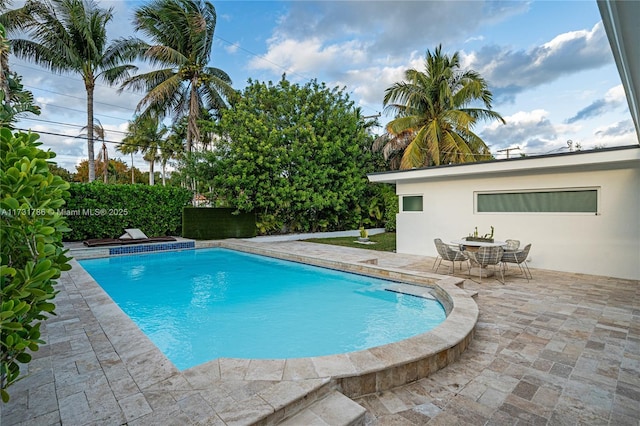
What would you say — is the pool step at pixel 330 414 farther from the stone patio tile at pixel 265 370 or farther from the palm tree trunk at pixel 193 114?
the palm tree trunk at pixel 193 114

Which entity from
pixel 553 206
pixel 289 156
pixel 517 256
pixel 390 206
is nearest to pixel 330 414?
pixel 517 256

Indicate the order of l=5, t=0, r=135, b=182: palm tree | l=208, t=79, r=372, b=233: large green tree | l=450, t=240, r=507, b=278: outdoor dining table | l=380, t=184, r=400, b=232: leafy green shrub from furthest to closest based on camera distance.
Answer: l=380, t=184, r=400, b=232: leafy green shrub → l=208, t=79, r=372, b=233: large green tree → l=5, t=0, r=135, b=182: palm tree → l=450, t=240, r=507, b=278: outdoor dining table

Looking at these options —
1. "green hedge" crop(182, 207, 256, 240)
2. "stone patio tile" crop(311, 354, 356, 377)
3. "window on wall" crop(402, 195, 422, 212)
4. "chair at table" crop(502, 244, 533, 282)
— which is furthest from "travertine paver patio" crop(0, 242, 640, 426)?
"green hedge" crop(182, 207, 256, 240)

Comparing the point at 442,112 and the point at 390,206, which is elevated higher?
the point at 442,112

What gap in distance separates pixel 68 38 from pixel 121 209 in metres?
9.44

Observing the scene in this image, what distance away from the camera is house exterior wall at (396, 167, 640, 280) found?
7.98 m

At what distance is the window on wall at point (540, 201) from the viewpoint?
28.0 feet

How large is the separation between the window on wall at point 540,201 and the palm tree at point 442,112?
736 centimetres

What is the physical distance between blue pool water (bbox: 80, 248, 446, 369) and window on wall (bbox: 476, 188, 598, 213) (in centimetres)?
493

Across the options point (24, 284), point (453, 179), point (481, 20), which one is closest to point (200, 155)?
point (453, 179)

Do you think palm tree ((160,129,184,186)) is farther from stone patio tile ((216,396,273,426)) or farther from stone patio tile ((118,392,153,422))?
stone patio tile ((216,396,273,426))

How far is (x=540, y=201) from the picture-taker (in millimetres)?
9281

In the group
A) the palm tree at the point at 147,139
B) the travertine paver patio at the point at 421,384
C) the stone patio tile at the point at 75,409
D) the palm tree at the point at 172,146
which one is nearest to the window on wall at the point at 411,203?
the travertine paver patio at the point at 421,384

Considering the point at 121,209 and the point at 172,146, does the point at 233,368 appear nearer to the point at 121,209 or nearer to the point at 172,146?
the point at 121,209
